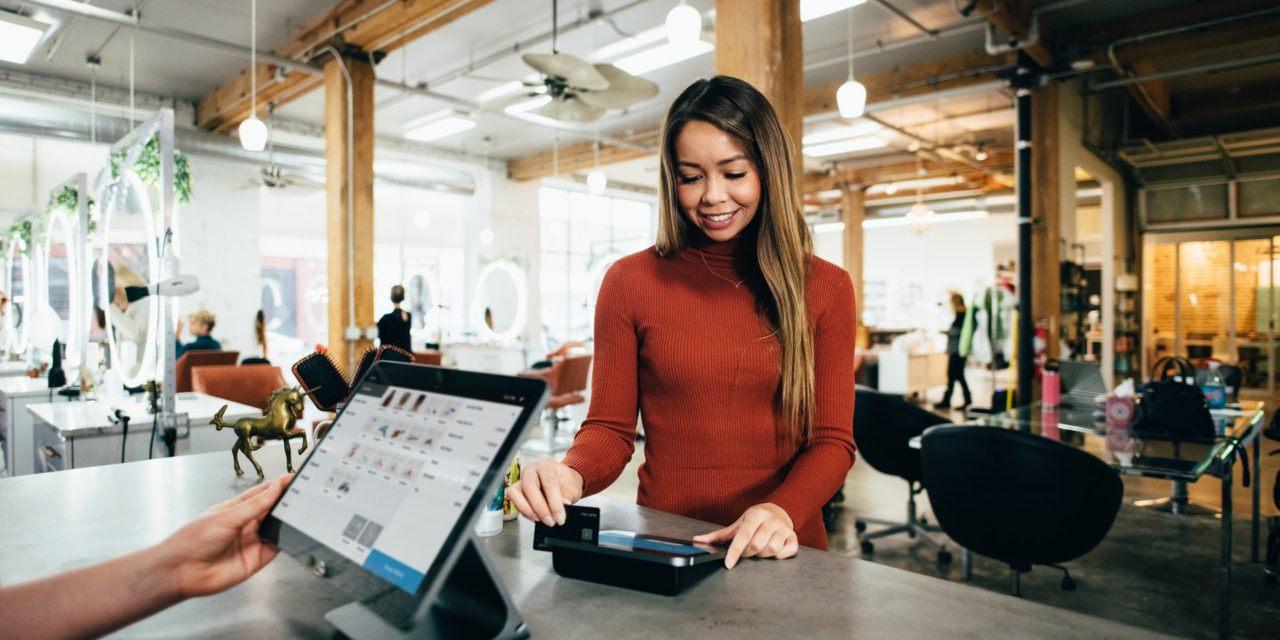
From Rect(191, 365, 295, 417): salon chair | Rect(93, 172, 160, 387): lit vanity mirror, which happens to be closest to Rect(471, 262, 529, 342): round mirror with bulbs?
Rect(191, 365, 295, 417): salon chair

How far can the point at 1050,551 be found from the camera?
2512mm

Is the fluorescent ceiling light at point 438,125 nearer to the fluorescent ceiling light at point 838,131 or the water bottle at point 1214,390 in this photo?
the fluorescent ceiling light at point 838,131

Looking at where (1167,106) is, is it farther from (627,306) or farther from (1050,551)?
(627,306)

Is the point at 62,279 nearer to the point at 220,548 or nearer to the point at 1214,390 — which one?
the point at 220,548

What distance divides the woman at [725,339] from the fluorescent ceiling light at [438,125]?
849cm

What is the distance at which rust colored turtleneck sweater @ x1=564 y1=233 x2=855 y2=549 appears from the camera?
1337mm

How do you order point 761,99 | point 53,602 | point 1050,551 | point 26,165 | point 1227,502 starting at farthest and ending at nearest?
1. point 26,165
2. point 1227,502
3. point 1050,551
4. point 761,99
5. point 53,602

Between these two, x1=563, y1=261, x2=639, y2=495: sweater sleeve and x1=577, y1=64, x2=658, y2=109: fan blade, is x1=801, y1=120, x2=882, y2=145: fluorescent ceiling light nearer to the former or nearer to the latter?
x1=577, y1=64, x2=658, y2=109: fan blade

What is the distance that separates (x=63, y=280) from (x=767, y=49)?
551 centimetres

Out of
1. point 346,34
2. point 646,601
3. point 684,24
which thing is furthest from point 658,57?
point 646,601

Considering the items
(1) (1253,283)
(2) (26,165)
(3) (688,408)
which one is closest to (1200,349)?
(1) (1253,283)

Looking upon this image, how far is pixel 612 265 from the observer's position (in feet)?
4.71

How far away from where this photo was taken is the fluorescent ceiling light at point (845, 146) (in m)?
10.5

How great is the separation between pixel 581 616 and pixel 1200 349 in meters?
12.9
